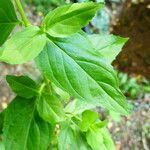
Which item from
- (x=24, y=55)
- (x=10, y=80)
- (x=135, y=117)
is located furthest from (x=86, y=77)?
(x=135, y=117)

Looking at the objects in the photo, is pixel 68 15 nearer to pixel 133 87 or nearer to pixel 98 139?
pixel 98 139

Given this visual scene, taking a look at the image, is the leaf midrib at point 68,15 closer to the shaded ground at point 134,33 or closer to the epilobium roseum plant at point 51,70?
the epilobium roseum plant at point 51,70

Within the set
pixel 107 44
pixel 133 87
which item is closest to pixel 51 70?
pixel 107 44

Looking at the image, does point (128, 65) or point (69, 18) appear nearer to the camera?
Result: point (69, 18)

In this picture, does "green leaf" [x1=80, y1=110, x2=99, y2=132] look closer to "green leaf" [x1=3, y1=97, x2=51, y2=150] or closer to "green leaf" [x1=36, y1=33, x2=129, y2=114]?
"green leaf" [x1=3, y1=97, x2=51, y2=150]

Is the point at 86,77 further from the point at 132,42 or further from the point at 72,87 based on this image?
the point at 132,42

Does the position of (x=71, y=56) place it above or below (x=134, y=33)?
above
